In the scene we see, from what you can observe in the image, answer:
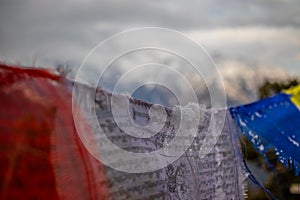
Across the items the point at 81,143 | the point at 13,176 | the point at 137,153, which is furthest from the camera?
the point at 137,153

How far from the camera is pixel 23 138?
1.86m

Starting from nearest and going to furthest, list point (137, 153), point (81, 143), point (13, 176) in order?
point (13, 176), point (81, 143), point (137, 153)

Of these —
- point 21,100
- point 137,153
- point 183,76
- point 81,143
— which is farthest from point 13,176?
point 183,76

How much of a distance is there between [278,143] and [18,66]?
9.50ft

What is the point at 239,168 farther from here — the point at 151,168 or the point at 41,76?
the point at 41,76

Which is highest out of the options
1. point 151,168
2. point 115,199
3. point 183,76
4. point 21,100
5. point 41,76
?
point 183,76

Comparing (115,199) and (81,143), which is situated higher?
(81,143)

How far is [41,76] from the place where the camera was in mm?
2100

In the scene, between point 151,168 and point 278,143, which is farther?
point 278,143

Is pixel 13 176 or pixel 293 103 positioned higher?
pixel 293 103

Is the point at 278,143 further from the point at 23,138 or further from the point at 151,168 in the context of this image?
the point at 23,138

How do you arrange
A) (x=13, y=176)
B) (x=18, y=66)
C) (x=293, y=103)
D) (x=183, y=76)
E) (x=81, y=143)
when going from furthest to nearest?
(x=293, y=103), (x=183, y=76), (x=81, y=143), (x=18, y=66), (x=13, y=176)

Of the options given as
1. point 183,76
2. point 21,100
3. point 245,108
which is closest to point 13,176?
point 21,100

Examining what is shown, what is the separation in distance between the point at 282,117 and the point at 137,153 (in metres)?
2.06
